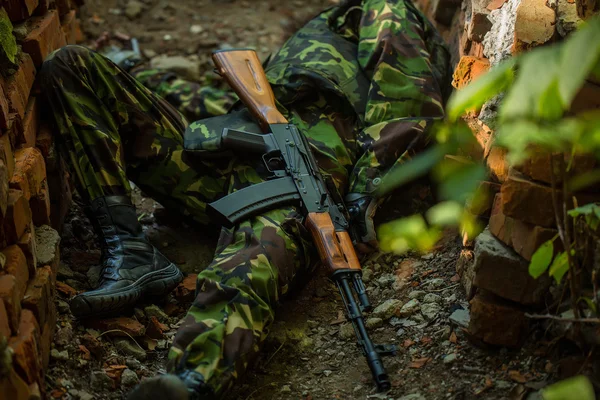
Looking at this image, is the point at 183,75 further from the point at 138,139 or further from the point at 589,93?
the point at 589,93

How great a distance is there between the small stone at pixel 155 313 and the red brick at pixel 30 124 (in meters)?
0.78

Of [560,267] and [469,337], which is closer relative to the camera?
[560,267]

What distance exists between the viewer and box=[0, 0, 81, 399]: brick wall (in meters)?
1.89

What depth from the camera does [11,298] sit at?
1.91 m

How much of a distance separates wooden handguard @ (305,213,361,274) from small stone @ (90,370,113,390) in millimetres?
854

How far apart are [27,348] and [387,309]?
130 cm

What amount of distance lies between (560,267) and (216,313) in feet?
3.65

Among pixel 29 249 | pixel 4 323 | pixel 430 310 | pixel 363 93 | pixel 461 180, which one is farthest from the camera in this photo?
pixel 363 93

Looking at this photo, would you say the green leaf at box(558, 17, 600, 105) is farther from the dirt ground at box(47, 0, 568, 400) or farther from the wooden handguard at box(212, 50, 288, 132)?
the wooden handguard at box(212, 50, 288, 132)

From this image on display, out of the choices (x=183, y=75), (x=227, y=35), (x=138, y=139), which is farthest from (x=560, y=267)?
(x=227, y=35)

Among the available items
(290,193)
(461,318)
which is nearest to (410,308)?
(461,318)

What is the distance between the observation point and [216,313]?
227 centimetres

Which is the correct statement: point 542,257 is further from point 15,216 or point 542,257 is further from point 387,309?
point 15,216

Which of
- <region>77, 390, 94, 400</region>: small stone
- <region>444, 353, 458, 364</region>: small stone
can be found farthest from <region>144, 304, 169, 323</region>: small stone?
<region>444, 353, 458, 364</region>: small stone
